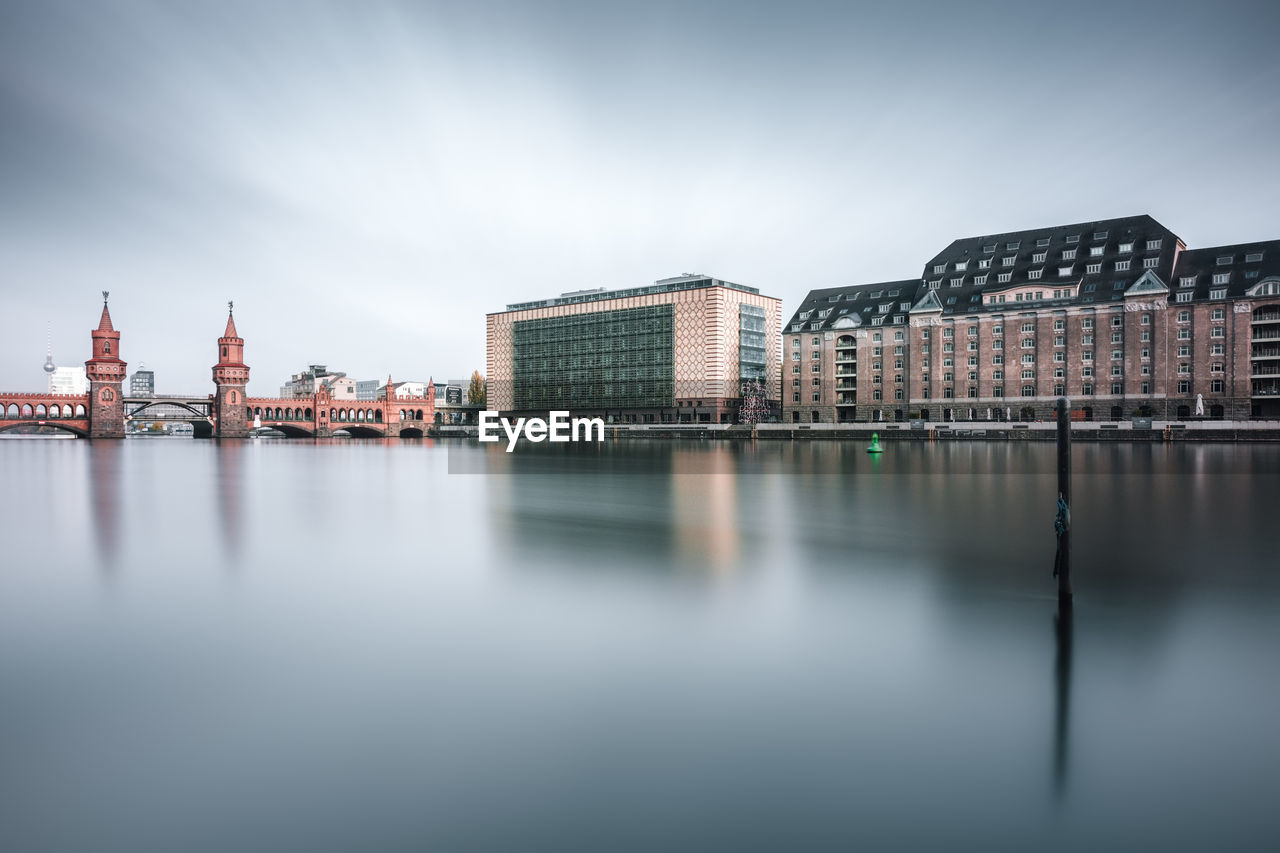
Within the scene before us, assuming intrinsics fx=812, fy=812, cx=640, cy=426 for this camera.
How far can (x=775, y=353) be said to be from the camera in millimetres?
133500

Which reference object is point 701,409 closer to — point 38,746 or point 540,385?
point 540,385

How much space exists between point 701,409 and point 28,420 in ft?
330

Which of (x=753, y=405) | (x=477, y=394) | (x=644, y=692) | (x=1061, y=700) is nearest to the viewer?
(x=1061, y=700)

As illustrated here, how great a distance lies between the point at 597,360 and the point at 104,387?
265ft

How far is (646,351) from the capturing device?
424ft

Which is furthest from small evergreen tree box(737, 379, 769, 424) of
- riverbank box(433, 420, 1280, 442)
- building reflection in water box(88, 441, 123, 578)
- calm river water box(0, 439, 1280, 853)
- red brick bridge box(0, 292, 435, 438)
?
calm river water box(0, 439, 1280, 853)

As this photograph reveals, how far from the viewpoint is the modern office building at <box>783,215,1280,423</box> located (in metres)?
80.7

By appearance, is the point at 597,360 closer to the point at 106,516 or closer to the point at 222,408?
the point at 222,408

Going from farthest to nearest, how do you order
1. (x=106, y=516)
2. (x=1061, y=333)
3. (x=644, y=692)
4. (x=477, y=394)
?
(x=477, y=394) < (x=1061, y=333) < (x=106, y=516) < (x=644, y=692)

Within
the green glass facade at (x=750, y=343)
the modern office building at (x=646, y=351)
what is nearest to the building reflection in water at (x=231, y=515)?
the modern office building at (x=646, y=351)

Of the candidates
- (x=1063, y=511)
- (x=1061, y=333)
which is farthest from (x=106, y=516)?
(x=1061, y=333)

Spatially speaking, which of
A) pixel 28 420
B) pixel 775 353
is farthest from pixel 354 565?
pixel 28 420

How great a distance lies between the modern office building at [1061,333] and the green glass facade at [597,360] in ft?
87.9

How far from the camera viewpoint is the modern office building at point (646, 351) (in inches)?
4808
